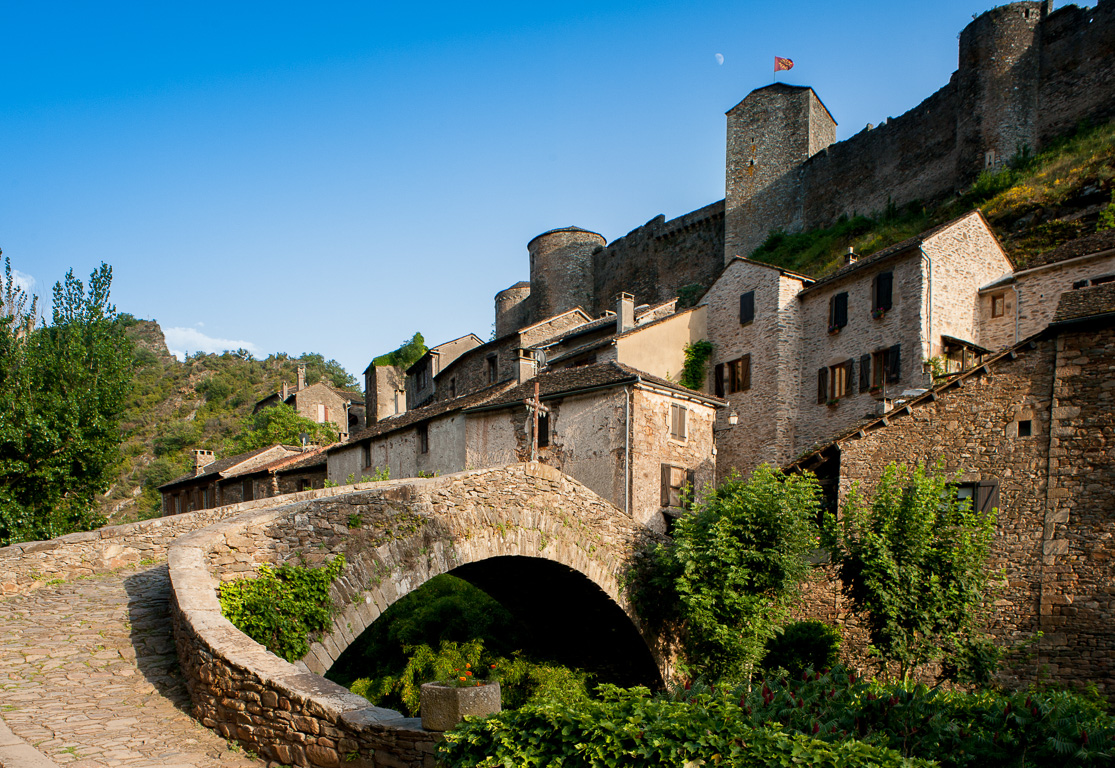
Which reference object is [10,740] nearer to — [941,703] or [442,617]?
[941,703]

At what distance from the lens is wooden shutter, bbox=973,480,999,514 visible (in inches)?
650

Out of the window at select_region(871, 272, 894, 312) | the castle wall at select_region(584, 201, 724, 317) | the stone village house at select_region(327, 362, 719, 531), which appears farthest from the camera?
the castle wall at select_region(584, 201, 724, 317)

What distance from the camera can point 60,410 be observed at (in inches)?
749

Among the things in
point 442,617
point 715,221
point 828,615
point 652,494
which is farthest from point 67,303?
point 715,221

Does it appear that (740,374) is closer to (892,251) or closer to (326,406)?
(892,251)

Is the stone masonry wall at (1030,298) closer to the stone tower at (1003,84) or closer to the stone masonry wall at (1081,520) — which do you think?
the stone masonry wall at (1081,520)

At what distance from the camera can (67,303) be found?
68.6ft

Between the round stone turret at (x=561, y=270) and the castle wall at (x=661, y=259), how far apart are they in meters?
0.78

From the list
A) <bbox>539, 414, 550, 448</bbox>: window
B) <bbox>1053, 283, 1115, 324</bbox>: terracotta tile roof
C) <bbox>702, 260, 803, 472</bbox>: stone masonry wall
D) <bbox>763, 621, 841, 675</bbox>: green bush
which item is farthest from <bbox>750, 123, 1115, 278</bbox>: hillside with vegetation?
<bbox>539, 414, 550, 448</bbox>: window

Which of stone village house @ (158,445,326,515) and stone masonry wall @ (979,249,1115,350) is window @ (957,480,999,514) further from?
stone village house @ (158,445,326,515)

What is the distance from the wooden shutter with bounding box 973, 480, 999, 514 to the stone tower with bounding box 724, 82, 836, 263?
2832 centimetres

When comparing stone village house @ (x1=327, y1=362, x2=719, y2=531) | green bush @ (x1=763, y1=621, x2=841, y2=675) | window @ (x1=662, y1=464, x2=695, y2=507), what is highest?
stone village house @ (x1=327, y1=362, x2=719, y2=531)

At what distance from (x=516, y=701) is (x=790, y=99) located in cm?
3834

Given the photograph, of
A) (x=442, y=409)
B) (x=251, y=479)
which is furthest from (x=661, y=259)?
(x=251, y=479)
